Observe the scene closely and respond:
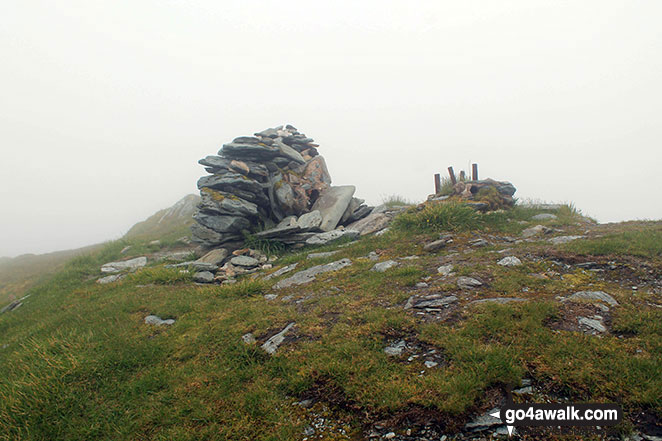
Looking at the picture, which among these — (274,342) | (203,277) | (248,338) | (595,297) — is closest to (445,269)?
(595,297)

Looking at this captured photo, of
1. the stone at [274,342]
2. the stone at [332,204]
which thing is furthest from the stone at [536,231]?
the stone at [274,342]

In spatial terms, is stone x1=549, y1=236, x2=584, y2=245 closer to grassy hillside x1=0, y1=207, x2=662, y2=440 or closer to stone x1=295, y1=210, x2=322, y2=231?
grassy hillside x1=0, y1=207, x2=662, y2=440

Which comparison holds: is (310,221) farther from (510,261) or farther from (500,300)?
(500,300)

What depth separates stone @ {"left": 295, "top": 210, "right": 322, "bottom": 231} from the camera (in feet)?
53.3

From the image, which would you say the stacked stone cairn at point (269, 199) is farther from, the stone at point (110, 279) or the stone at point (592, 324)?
the stone at point (592, 324)

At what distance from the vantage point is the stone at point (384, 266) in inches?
408

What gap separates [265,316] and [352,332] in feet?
8.44

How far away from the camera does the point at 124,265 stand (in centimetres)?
1664

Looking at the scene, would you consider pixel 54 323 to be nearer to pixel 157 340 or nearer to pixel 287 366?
pixel 157 340

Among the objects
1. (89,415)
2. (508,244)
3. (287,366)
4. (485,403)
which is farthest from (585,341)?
(89,415)

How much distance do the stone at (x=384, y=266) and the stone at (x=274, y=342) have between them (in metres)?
4.14

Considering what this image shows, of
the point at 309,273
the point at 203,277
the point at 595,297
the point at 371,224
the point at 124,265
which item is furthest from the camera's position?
the point at 371,224

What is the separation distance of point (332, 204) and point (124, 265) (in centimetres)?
1147

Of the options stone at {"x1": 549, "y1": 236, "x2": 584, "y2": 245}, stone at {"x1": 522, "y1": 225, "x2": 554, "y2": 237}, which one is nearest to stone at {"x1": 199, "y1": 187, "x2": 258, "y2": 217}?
Result: stone at {"x1": 522, "y1": 225, "x2": 554, "y2": 237}
